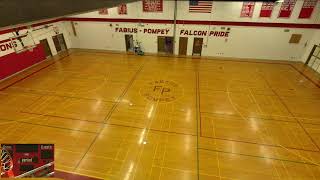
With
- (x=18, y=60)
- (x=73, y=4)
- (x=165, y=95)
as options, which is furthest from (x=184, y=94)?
(x=18, y=60)

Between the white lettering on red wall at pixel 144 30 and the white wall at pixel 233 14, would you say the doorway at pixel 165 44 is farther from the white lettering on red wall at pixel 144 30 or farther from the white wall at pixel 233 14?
the white wall at pixel 233 14

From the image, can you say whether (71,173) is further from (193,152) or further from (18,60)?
(18,60)

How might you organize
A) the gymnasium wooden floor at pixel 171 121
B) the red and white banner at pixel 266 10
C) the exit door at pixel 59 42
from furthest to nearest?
1. the exit door at pixel 59 42
2. the red and white banner at pixel 266 10
3. the gymnasium wooden floor at pixel 171 121

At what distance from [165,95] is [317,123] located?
7358mm

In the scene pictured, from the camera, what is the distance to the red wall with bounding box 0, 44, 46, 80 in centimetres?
1218

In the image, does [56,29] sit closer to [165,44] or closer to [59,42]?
[59,42]

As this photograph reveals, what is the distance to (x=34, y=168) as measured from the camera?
3.52 m

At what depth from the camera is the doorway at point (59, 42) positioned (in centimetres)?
1662

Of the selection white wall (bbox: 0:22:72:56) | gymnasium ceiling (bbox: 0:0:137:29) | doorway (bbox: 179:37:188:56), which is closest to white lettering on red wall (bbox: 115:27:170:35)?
doorway (bbox: 179:37:188:56)

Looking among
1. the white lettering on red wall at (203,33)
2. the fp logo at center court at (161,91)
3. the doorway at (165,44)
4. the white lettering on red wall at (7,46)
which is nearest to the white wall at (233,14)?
the white lettering on red wall at (203,33)

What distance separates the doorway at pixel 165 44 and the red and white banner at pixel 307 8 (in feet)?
32.4

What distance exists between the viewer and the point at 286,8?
44.6 feet
